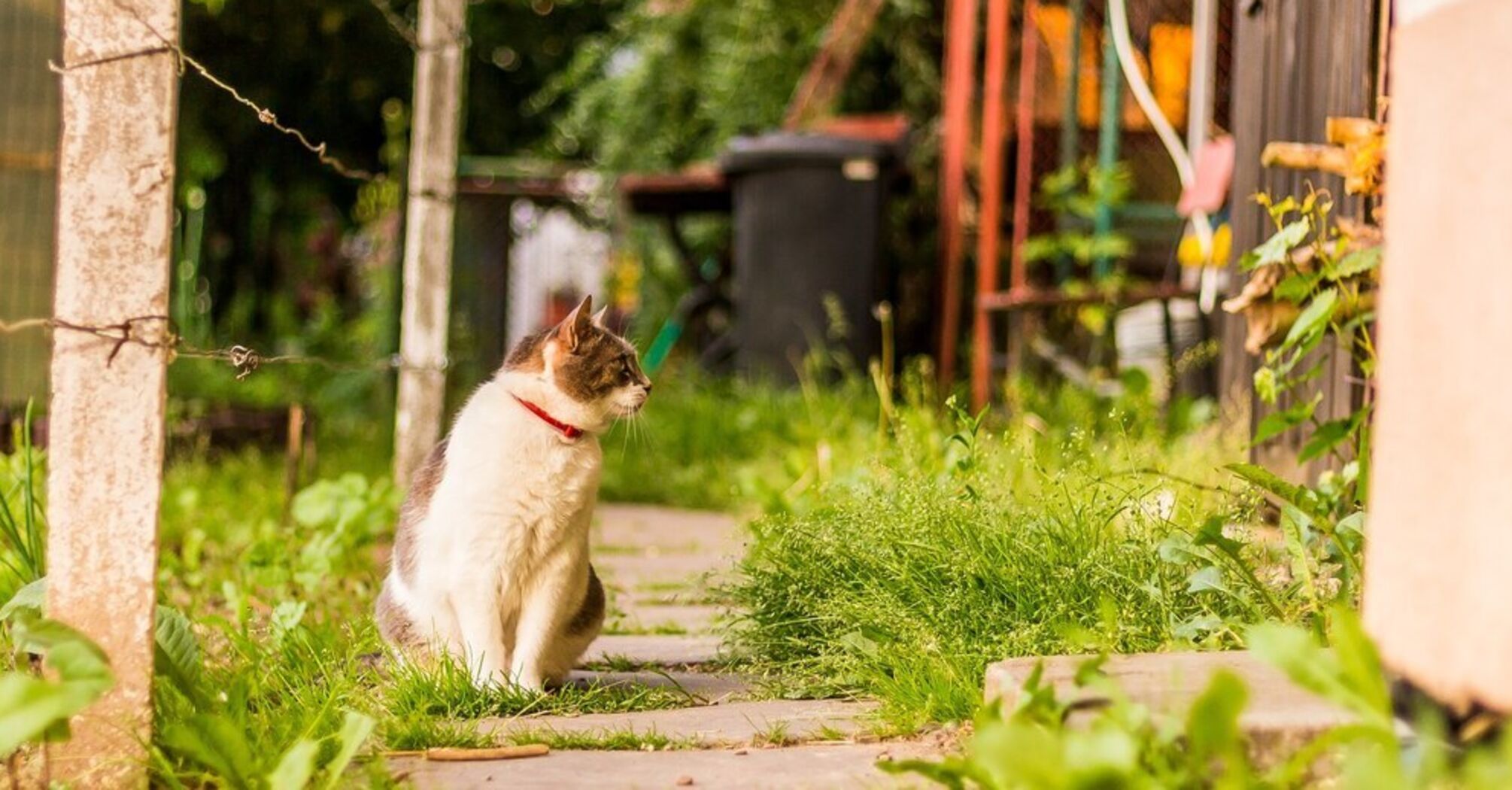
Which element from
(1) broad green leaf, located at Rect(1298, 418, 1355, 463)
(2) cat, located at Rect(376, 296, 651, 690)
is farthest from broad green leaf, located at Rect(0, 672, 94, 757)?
(1) broad green leaf, located at Rect(1298, 418, 1355, 463)

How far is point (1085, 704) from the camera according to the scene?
1784mm

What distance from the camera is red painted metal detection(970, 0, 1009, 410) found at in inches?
259

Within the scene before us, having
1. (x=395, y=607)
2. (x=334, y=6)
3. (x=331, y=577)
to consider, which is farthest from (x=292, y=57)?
(x=395, y=607)

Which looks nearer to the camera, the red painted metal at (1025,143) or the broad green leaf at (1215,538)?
the broad green leaf at (1215,538)

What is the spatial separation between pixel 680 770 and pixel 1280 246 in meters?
Answer: 1.47

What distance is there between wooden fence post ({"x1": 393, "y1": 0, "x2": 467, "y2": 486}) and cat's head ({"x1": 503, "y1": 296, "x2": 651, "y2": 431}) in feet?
5.29

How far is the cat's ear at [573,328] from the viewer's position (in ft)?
9.37

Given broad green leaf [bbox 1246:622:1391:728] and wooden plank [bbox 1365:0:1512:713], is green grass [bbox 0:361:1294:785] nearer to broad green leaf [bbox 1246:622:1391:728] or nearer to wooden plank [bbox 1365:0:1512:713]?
broad green leaf [bbox 1246:622:1391:728]

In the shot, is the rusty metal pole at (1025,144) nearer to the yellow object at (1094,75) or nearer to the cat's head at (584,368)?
the yellow object at (1094,75)

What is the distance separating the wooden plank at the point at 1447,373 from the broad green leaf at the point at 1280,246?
3.69 feet

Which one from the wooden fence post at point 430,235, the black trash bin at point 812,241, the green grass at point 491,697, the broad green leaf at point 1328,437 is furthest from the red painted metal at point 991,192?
the green grass at point 491,697

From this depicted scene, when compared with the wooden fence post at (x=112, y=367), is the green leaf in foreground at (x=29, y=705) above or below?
below

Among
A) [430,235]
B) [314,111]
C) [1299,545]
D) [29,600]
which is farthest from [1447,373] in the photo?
[314,111]

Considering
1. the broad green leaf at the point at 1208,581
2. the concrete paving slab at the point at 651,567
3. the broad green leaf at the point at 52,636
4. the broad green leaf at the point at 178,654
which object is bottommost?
the concrete paving slab at the point at 651,567
